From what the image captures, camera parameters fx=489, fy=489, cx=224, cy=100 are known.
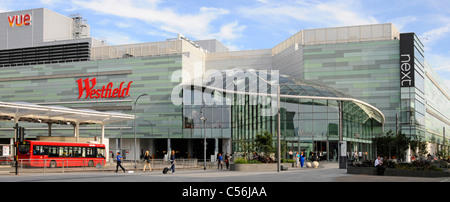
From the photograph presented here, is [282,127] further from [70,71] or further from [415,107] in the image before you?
[70,71]

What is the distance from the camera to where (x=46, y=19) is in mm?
120312

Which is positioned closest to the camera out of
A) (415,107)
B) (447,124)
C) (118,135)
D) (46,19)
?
(415,107)

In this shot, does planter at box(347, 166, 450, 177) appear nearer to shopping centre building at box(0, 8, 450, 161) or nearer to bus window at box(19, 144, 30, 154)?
bus window at box(19, 144, 30, 154)

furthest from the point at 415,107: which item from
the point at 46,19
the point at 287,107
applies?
the point at 46,19

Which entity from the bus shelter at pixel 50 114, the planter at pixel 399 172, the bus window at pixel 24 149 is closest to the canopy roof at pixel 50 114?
the bus shelter at pixel 50 114

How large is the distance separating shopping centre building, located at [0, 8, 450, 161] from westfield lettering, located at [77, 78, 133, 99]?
0.63 feet

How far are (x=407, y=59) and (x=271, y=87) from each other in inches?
1275

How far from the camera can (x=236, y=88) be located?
216 ft

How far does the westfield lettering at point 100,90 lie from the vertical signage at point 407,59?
4874cm

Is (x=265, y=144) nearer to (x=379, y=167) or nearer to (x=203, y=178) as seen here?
(x=379, y=167)

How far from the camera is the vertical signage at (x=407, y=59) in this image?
81.6m

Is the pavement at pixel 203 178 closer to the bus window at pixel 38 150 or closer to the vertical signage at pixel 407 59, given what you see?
the bus window at pixel 38 150
